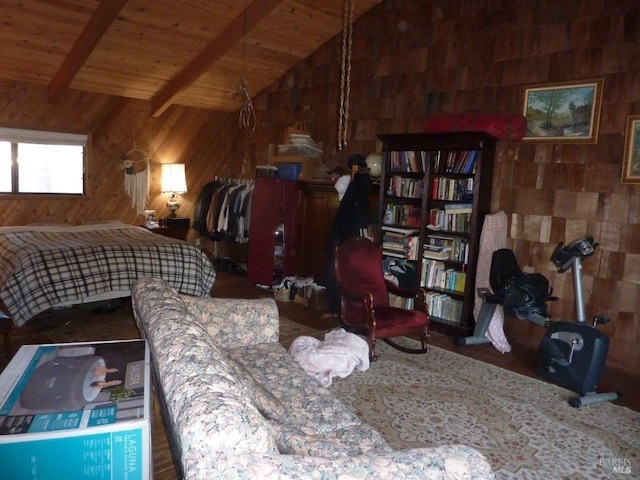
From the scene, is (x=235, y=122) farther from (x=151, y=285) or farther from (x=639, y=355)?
(x=639, y=355)

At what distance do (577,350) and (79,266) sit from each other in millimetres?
4067

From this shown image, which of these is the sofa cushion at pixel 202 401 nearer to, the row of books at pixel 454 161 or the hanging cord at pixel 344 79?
the hanging cord at pixel 344 79

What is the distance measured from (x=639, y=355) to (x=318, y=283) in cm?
305

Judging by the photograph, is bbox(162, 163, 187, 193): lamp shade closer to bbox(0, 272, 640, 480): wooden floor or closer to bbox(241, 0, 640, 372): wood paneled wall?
bbox(0, 272, 640, 480): wooden floor

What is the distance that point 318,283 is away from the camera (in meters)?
5.32

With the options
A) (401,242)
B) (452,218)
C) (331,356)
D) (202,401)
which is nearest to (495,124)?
(452,218)

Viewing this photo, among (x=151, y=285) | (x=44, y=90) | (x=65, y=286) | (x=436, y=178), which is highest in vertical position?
(x=44, y=90)

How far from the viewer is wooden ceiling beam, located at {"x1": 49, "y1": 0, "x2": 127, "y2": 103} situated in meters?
4.42

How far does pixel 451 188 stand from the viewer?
4480 millimetres

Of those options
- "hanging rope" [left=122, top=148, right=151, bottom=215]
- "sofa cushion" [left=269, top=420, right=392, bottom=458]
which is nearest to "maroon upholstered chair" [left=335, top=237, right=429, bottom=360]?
"sofa cushion" [left=269, top=420, right=392, bottom=458]

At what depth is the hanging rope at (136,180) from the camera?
652 cm

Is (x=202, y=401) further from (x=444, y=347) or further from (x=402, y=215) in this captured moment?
(x=402, y=215)

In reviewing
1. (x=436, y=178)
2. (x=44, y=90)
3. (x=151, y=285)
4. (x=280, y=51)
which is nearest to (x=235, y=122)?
(x=280, y=51)

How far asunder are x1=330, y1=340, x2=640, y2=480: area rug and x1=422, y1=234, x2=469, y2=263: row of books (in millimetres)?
1120
